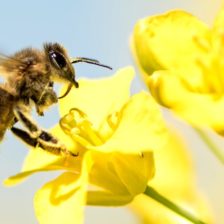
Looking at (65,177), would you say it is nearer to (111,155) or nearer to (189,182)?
(111,155)

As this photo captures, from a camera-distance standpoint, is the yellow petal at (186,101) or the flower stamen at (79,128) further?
the flower stamen at (79,128)

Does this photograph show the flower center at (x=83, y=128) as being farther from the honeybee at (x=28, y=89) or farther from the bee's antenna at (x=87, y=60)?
the bee's antenna at (x=87, y=60)

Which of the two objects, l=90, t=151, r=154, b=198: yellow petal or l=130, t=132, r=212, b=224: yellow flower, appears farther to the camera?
l=130, t=132, r=212, b=224: yellow flower

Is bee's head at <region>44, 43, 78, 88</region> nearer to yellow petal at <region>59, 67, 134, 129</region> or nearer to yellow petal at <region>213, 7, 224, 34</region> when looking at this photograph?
yellow petal at <region>59, 67, 134, 129</region>

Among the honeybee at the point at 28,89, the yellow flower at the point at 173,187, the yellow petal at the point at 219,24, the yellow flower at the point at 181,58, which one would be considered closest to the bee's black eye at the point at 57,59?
the honeybee at the point at 28,89

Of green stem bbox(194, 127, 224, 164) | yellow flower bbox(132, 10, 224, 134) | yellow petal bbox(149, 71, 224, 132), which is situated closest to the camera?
yellow petal bbox(149, 71, 224, 132)

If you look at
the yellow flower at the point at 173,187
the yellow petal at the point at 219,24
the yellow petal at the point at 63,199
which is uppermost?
the yellow petal at the point at 219,24

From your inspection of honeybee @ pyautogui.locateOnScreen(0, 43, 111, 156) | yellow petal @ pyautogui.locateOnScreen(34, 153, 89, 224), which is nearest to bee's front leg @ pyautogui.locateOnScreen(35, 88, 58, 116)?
honeybee @ pyautogui.locateOnScreen(0, 43, 111, 156)

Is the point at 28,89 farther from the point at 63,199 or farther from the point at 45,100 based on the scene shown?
the point at 63,199
